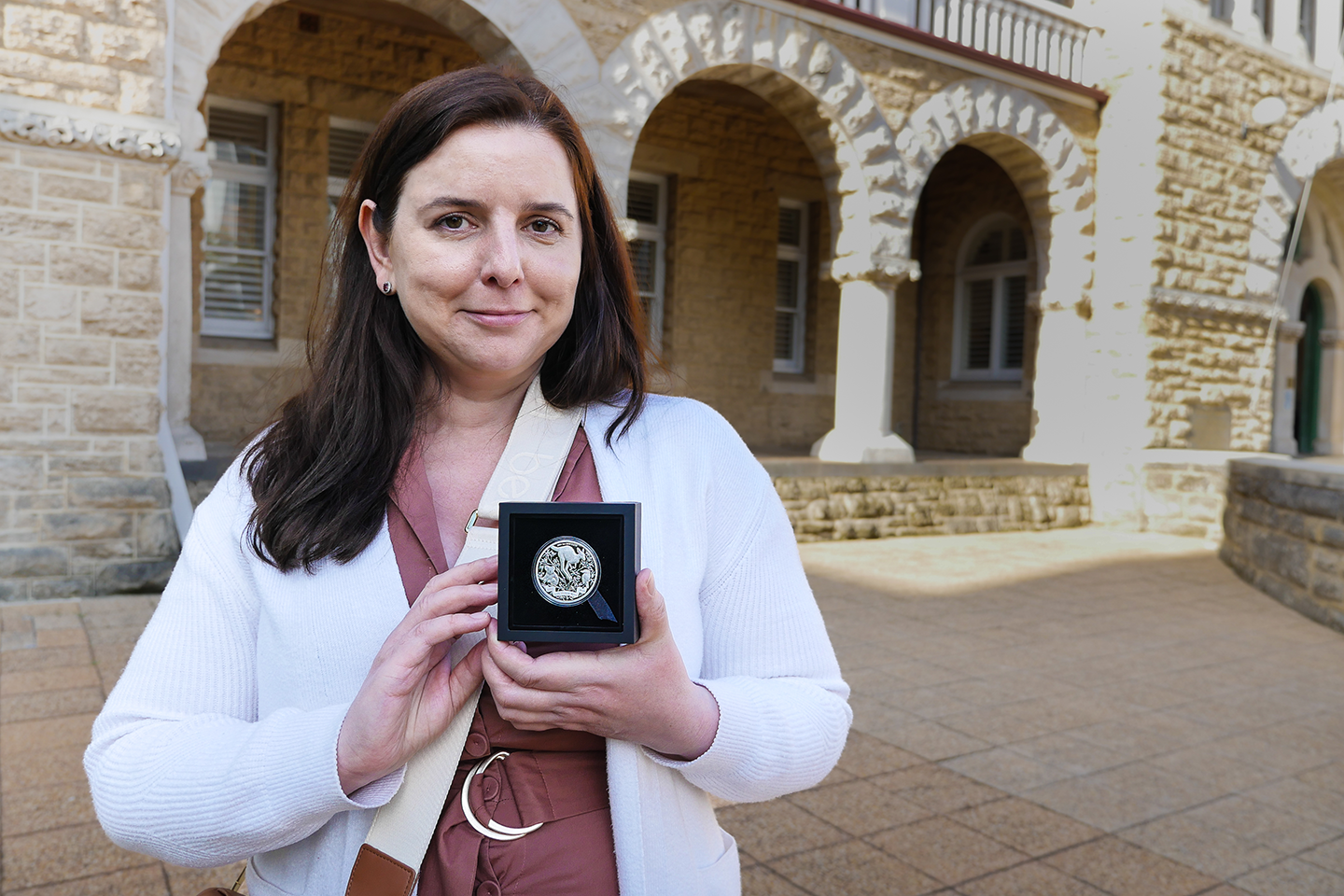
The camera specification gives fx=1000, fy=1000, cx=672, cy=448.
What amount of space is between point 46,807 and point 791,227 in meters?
10.5

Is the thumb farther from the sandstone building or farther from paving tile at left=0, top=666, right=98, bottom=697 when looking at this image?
the sandstone building

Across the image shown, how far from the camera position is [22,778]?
2.76 metres

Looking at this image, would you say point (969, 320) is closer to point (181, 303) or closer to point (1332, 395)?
point (1332, 395)

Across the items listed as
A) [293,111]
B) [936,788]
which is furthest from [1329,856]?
[293,111]

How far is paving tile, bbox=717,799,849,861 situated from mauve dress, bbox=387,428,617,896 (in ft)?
5.32

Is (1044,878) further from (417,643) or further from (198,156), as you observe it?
(198,156)

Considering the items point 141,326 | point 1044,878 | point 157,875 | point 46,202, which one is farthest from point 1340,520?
point 46,202

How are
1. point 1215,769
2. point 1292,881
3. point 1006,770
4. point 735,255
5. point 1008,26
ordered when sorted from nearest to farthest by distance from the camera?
1. point 1292,881
2. point 1006,770
3. point 1215,769
4. point 1008,26
5. point 735,255

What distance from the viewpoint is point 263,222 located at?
8359mm

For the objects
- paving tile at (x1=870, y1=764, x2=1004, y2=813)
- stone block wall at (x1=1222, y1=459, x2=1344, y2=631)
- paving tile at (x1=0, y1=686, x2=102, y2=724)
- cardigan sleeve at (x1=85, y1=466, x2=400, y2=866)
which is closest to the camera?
cardigan sleeve at (x1=85, y1=466, x2=400, y2=866)

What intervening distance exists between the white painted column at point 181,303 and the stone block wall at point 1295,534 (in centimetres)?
670

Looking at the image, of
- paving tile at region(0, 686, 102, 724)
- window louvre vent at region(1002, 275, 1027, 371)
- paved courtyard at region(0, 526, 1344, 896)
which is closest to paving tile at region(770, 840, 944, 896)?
paved courtyard at region(0, 526, 1344, 896)

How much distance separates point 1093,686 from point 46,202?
5.43 m

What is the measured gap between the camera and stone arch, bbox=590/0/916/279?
7.34 metres
